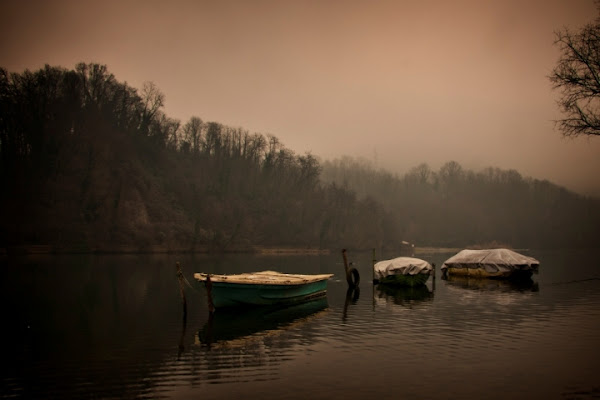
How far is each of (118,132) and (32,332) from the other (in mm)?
101454

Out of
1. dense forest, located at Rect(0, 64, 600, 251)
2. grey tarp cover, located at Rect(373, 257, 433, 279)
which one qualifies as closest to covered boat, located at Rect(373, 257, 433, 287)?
grey tarp cover, located at Rect(373, 257, 433, 279)

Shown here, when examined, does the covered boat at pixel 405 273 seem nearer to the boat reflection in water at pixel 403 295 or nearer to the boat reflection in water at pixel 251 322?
the boat reflection in water at pixel 403 295

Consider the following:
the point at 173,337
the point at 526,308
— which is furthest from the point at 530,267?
the point at 173,337

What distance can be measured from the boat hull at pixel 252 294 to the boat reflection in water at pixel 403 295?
284 inches

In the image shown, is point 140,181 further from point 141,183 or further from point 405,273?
point 405,273

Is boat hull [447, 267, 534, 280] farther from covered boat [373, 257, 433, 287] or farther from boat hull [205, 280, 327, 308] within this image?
boat hull [205, 280, 327, 308]

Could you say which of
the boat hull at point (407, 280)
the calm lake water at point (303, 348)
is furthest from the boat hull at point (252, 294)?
the boat hull at point (407, 280)

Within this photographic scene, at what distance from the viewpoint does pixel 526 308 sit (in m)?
30.1

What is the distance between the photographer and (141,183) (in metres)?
107

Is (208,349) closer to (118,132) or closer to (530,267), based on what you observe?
(530,267)

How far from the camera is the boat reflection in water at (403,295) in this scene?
1345 inches

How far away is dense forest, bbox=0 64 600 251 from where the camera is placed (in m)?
91.7

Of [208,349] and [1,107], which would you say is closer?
[208,349]

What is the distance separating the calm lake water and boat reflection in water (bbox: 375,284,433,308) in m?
0.57
